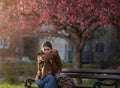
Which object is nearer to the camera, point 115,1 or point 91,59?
point 115,1

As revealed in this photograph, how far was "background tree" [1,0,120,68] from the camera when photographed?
16.9m

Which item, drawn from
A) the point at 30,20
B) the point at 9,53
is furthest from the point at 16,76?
the point at 9,53

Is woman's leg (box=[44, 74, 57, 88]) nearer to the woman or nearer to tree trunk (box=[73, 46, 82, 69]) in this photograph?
the woman

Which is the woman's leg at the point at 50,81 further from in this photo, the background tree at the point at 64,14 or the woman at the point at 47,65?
the background tree at the point at 64,14

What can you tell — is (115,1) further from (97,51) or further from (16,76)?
(97,51)

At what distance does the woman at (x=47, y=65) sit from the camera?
10870 millimetres

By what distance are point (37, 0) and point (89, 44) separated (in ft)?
83.8

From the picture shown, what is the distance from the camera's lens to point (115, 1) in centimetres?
1684

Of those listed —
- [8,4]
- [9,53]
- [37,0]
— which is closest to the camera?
[37,0]

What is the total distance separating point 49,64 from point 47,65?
6cm

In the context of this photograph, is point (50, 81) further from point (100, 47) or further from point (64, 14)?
point (100, 47)

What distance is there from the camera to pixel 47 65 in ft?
36.1

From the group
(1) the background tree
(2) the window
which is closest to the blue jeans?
(1) the background tree

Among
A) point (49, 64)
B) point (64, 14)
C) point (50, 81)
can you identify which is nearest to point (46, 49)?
point (49, 64)
